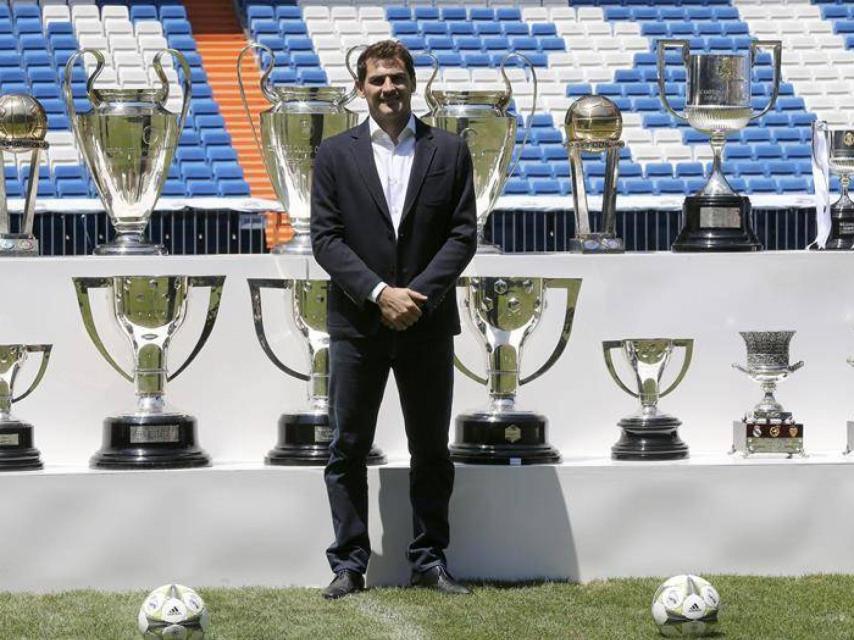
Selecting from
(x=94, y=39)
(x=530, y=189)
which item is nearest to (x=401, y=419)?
(x=530, y=189)

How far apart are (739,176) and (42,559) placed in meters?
12.2

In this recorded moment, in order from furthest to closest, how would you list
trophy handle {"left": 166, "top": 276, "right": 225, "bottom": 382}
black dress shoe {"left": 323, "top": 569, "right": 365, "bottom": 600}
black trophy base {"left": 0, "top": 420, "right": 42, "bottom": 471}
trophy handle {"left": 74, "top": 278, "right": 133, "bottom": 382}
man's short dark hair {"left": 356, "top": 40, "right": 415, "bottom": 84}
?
trophy handle {"left": 166, "top": 276, "right": 225, "bottom": 382} < trophy handle {"left": 74, "top": 278, "right": 133, "bottom": 382} < black trophy base {"left": 0, "top": 420, "right": 42, "bottom": 471} < black dress shoe {"left": 323, "top": 569, "right": 365, "bottom": 600} < man's short dark hair {"left": 356, "top": 40, "right": 415, "bottom": 84}

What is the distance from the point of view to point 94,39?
17656 millimetres

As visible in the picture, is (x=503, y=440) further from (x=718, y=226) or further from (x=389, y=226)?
(x=718, y=226)

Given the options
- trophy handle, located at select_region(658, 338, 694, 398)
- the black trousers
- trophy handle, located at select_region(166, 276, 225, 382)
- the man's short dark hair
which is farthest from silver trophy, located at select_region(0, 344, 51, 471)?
trophy handle, located at select_region(658, 338, 694, 398)

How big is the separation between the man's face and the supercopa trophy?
6.49ft

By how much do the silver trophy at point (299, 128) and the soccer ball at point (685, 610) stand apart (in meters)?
2.30

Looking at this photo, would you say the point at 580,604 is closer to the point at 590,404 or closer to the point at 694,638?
the point at 694,638

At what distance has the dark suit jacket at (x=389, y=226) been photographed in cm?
493

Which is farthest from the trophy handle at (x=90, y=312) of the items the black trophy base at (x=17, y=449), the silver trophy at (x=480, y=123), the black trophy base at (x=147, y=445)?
the silver trophy at (x=480, y=123)

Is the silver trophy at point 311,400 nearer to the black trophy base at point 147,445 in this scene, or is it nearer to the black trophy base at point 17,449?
the black trophy base at point 147,445

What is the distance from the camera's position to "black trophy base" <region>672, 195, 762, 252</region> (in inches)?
257

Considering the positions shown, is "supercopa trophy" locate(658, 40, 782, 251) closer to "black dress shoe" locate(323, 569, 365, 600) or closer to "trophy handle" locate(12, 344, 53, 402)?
"black dress shoe" locate(323, 569, 365, 600)

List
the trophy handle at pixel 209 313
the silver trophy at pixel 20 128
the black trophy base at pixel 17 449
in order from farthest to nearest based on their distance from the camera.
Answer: the silver trophy at pixel 20 128
the trophy handle at pixel 209 313
the black trophy base at pixel 17 449
